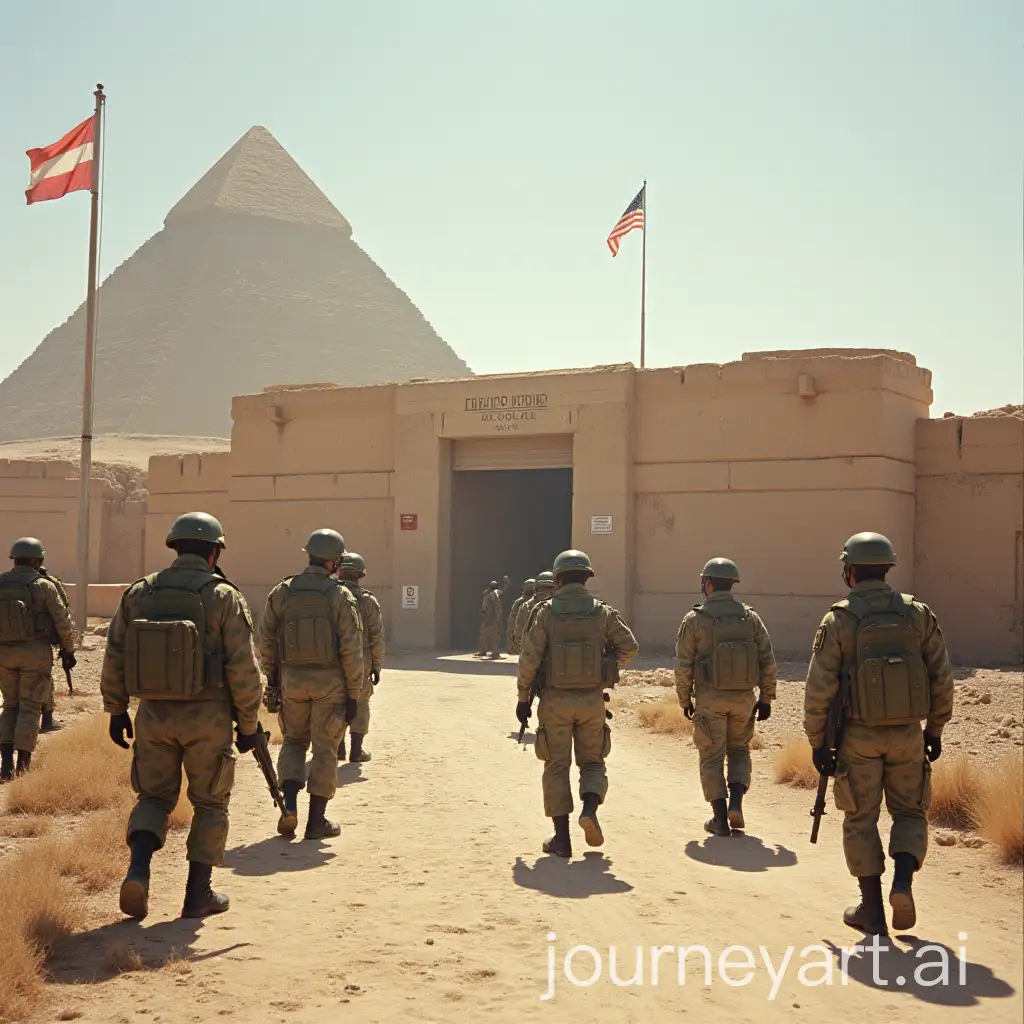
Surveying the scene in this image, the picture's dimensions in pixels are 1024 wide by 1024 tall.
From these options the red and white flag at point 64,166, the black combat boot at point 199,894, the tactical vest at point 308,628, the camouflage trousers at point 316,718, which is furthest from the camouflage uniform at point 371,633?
the red and white flag at point 64,166

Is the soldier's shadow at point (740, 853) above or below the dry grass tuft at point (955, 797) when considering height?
below

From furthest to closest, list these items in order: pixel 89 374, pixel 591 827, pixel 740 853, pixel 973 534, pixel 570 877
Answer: pixel 89 374 → pixel 973 534 → pixel 740 853 → pixel 591 827 → pixel 570 877

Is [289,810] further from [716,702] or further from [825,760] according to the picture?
[825,760]

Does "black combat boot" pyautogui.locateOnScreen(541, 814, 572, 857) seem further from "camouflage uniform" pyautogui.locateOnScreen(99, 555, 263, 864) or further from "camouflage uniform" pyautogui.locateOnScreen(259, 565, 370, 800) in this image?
"camouflage uniform" pyautogui.locateOnScreen(99, 555, 263, 864)

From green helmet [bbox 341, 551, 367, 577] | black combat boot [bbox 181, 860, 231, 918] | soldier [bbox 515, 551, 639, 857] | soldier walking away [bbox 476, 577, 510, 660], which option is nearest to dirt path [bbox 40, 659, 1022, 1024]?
black combat boot [bbox 181, 860, 231, 918]

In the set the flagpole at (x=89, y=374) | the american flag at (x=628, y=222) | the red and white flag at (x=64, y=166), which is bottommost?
the flagpole at (x=89, y=374)

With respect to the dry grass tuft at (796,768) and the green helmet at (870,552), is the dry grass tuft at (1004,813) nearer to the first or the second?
the dry grass tuft at (796,768)

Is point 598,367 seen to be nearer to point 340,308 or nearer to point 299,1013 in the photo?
point 299,1013

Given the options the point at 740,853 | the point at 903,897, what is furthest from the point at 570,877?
the point at 903,897

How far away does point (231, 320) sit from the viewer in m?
118

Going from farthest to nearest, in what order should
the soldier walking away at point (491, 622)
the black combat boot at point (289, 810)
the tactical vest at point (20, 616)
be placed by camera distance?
the soldier walking away at point (491, 622) → the tactical vest at point (20, 616) → the black combat boot at point (289, 810)

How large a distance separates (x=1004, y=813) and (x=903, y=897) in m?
2.03

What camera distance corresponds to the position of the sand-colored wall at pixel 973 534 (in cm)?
1822

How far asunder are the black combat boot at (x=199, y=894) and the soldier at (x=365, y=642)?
2.65 m
